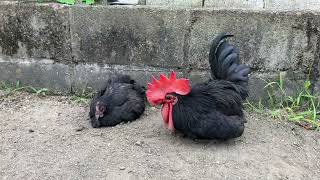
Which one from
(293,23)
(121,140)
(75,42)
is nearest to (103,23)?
(75,42)

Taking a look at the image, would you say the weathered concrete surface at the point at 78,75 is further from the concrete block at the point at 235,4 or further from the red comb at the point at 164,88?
the red comb at the point at 164,88

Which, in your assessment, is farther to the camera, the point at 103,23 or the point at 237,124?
the point at 103,23

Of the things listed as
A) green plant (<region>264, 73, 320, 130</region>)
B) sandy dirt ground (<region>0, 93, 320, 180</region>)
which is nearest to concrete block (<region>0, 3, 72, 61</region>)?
sandy dirt ground (<region>0, 93, 320, 180</region>)

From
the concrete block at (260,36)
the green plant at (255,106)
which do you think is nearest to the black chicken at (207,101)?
the concrete block at (260,36)

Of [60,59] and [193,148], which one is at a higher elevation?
[60,59]

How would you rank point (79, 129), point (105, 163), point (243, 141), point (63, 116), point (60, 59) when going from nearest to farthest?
point (105, 163)
point (243, 141)
point (79, 129)
point (63, 116)
point (60, 59)

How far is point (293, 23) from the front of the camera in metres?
4.10

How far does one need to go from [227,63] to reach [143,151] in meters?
1.02

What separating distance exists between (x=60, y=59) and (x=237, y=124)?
200 cm

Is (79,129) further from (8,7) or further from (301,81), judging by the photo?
(301,81)

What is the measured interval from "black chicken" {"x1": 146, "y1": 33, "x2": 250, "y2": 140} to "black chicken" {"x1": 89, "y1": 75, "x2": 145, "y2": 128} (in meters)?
0.48

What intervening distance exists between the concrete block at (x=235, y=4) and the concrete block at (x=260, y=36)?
17 centimetres

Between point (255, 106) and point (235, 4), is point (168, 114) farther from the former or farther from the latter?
point (235, 4)

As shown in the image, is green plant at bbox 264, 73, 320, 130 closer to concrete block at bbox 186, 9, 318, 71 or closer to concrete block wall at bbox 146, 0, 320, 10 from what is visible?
concrete block at bbox 186, 9, 318, 71
